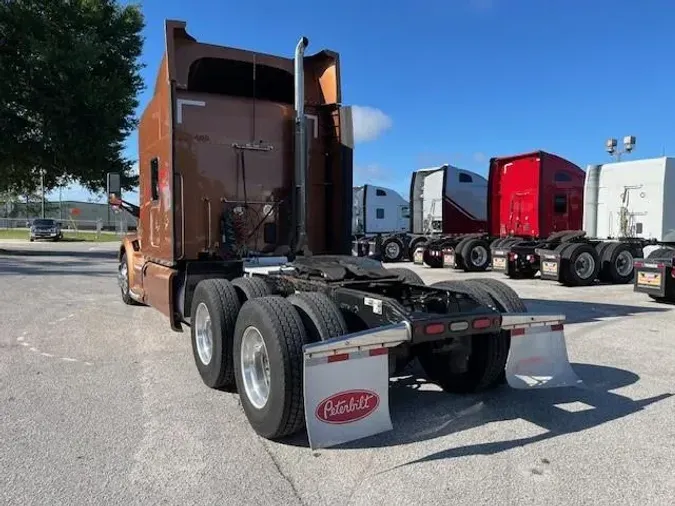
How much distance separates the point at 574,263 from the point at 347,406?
38.2 ft

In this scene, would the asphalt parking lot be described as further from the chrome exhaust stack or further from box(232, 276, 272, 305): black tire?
the chrome exhaust stack

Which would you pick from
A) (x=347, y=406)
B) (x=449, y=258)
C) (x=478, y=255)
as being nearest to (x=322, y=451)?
(x=347, y=406)

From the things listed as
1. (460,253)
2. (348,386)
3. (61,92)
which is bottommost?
(348,386)

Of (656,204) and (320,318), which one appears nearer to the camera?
(320,318)

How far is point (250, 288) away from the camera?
528 centimetres

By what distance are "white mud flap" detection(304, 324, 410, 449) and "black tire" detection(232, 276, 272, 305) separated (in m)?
1.70

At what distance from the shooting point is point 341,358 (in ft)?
12.0

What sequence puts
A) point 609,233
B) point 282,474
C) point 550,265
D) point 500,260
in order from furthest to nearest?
point 500,260 < point 609,233 < point 550,265 < point 282,474

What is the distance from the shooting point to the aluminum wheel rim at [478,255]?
18.3m

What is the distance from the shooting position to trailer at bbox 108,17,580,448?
3818 mm

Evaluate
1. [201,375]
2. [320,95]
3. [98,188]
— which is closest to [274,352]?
[201,375]

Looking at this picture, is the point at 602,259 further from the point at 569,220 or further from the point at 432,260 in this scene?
the point at 432,260

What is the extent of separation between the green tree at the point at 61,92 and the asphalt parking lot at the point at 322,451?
17.9 m

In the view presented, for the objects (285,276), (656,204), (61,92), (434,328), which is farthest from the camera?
(61,92)
